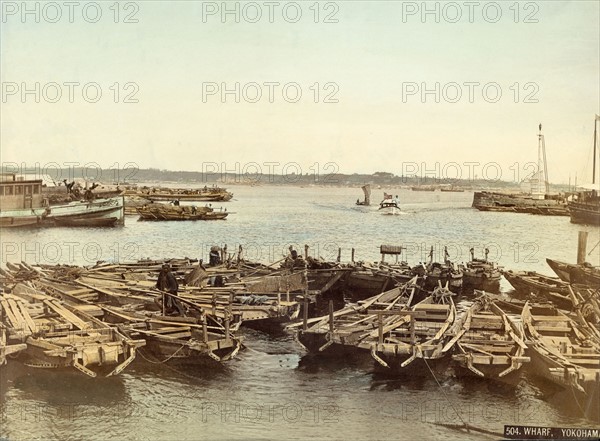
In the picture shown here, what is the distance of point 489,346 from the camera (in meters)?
15.3

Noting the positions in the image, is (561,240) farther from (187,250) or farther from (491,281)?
(187,250)

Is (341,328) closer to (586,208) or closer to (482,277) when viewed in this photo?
(482,277)

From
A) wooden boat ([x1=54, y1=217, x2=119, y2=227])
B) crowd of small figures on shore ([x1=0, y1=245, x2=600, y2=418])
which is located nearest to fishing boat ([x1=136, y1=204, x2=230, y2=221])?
wooden boat ([x1=54, y1=217, x2=119, y2=227])

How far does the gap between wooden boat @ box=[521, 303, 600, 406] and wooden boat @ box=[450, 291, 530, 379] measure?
1.48 ft

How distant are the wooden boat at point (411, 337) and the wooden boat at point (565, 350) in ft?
7.32

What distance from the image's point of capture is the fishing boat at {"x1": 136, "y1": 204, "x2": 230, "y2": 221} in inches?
1665

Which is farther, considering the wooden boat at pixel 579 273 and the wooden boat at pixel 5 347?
the wooden boat at pixel 579 273

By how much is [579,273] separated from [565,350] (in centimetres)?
647

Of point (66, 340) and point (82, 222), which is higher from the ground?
point (82, 222)

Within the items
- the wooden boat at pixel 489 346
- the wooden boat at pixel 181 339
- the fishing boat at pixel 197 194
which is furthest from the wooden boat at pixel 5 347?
the fishing boat at pixel 197 194

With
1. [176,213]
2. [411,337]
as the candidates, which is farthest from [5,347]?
[176,213]

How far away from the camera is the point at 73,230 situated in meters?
34.6

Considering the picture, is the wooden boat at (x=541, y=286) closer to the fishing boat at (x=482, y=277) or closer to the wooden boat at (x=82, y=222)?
the fishing boat at (x=482, y=277)

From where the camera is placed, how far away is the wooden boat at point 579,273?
19.4m
